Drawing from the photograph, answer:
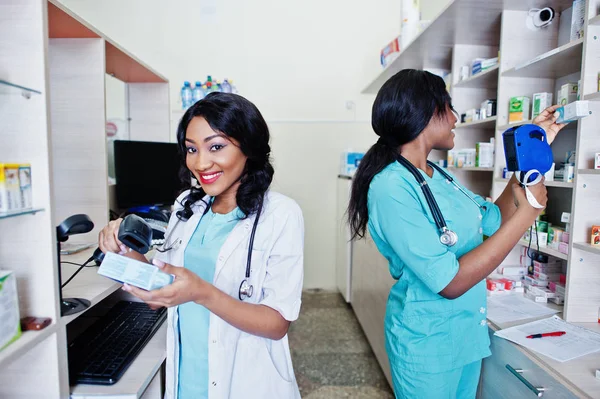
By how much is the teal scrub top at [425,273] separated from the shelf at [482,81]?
0.89m

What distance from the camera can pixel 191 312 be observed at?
1.03 meters

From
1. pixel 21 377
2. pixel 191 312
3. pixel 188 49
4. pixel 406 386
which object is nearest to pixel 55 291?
pixel 21 377

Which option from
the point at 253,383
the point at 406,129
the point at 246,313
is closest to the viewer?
the point at 246,313

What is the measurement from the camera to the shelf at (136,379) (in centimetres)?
101

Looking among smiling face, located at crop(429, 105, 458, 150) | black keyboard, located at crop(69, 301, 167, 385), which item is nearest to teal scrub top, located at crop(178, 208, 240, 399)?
black keyboard, located at crop(69, 301, 167, 385)

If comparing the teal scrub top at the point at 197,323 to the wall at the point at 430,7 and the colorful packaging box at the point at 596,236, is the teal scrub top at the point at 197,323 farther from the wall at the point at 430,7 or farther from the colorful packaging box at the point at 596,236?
the wall at the point at 430,7

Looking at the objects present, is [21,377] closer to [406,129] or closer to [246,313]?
[246,313]

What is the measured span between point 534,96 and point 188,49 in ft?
10.2

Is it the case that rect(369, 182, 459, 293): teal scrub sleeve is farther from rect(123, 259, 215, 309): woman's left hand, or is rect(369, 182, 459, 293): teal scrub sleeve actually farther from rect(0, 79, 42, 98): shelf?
rect(0, 79, 42, 98): shelf

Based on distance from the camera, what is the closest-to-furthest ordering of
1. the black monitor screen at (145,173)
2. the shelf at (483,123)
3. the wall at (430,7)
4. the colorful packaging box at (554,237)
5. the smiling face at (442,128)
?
the smiling face at (442,128) < the colorful packaging box at (554,237) < the shelf at (483,123) < the black monitor screen at (145,173) < the wall at (430,7)

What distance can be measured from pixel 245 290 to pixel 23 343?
48cm

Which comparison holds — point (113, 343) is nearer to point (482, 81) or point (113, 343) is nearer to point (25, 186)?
point (25, 186)

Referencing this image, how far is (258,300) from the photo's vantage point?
1007 mm

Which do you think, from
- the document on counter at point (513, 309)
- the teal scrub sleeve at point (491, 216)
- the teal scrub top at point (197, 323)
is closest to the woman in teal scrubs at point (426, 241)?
the teal scrub sleeve at point (491, 216)
